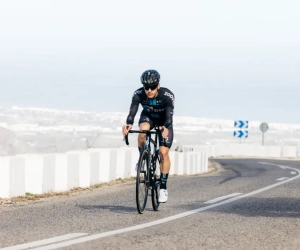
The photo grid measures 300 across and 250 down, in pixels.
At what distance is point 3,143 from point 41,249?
3050 cm

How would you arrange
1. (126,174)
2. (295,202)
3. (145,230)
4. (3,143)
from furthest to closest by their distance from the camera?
(3,143)
(126,174)
(295,202)
(145,230)

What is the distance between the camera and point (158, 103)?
41.6 feet

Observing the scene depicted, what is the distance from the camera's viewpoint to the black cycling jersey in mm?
12633

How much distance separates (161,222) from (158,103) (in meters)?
2.09

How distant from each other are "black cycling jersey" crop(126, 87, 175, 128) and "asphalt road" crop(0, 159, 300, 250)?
1.35 meters

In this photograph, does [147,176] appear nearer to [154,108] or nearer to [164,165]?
[164,165]

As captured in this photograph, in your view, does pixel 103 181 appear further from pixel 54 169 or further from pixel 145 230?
pixel 145 230

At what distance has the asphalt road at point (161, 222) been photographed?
9.02 meters

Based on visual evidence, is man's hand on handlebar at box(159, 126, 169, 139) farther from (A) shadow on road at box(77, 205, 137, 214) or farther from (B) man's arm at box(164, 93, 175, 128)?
(A) shadow on road at box(77, 205, 137, 214)

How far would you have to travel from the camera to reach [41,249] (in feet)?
27.5

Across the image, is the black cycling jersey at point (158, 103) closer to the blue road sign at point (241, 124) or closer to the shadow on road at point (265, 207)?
the shadow on road at point (265, 207)

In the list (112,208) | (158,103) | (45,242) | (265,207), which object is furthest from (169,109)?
(45,242)

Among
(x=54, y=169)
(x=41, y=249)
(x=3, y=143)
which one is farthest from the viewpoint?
(x=3, y=143)

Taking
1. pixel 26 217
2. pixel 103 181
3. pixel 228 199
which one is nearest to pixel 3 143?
pixel 103 181
